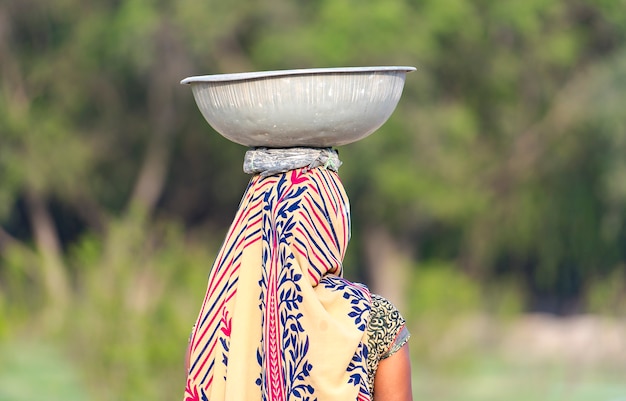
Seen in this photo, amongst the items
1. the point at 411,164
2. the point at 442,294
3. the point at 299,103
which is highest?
the point at 411,164

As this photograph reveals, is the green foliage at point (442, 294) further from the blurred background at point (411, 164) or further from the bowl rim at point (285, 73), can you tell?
the bowl rim at point (285, 73)

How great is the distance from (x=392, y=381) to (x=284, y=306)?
0.22 metres

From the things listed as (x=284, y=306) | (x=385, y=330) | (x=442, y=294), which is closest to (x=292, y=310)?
(x=284, y=306)

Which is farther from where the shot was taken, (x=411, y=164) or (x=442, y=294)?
(x=442, y=294)

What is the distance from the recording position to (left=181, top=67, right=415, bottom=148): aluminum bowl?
5.83ft

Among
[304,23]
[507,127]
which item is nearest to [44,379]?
[304,23]

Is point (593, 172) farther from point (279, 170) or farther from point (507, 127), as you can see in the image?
point (279, 170)

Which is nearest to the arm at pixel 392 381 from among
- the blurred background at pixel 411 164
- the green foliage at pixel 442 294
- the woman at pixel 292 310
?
the woman at pixel 292 310

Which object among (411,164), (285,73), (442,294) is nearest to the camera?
(285,73)

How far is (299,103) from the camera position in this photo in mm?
1792

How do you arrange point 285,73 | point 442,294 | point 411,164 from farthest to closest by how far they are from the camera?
point 442,294 < point 411,164 < point 285,73

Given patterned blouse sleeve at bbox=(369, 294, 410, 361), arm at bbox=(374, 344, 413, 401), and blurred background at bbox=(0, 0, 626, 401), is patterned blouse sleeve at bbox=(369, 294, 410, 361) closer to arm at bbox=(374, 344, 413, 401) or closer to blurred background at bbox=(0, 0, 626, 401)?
arm at bbox=(374, 344, 413, 401)

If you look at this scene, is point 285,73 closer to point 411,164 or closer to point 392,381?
point 392,381

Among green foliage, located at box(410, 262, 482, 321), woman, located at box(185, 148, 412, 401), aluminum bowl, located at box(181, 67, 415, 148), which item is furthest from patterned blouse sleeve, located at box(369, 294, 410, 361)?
green foliage, located at box(410, 262, 482, 321)
